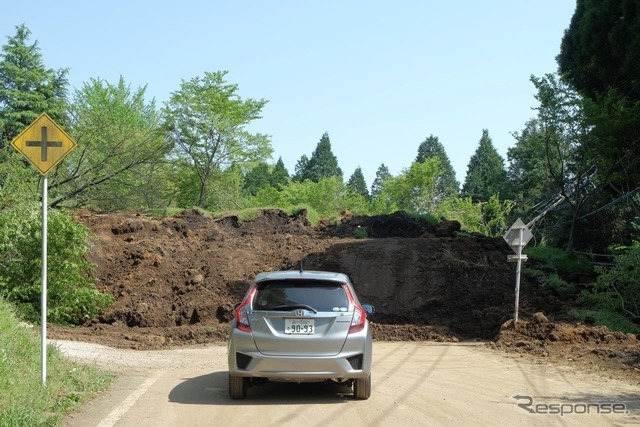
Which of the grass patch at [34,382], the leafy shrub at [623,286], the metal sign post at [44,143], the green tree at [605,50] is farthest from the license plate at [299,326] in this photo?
the green tree at [605,50]

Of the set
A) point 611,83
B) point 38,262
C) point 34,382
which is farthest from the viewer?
point 611,83

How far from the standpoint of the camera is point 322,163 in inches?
3883

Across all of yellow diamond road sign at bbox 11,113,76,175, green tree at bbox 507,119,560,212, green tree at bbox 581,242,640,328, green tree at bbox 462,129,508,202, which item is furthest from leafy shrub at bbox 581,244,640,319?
green tree at bbox 462,129,508,202

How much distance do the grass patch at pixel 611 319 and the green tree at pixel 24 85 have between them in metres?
34.2

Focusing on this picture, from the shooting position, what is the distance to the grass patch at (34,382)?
7.76 meters

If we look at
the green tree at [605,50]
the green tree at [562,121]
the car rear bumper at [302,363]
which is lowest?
the car rear bumper at [302,363]

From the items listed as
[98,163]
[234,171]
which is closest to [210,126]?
[234,171]

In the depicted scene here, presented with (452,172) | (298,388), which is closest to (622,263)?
(298,388)

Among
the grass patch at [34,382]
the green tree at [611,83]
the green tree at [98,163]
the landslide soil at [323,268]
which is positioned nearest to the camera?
the grass patch at [34,382]

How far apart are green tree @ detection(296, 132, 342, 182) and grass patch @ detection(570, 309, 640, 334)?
7708 cm

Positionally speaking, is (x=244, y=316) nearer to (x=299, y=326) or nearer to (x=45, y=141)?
(x=299, y=326)

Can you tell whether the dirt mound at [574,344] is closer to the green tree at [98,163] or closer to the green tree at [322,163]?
the green tree at [98,163]

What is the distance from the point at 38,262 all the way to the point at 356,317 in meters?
12.9

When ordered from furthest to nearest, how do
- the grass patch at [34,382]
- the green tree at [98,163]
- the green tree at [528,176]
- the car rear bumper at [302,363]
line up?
the green tree at [528,176] → the green tree at [98,163] → the car rear bumper at [302,363] → the grass patch at [34,382]
